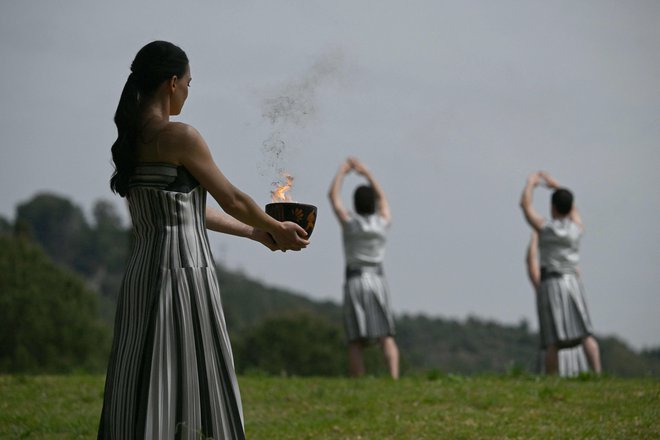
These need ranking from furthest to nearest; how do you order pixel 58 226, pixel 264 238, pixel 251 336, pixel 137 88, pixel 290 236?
pixel 58 226, pixel 251 336, pixel 264 238, pixel 290 236, pixel 137 88

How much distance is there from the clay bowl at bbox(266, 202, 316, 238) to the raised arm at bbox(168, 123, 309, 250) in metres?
0.16

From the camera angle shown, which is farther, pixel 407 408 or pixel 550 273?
pixel 550 273

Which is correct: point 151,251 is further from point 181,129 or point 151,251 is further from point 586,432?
point 586,432

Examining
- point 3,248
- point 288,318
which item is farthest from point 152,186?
point 288,318

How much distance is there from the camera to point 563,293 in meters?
12.7

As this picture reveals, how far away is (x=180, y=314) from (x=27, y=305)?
144ft

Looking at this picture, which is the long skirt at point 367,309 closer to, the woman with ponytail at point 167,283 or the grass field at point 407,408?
the grass field at point 407,408

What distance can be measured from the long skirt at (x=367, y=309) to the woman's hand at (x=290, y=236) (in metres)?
7.47

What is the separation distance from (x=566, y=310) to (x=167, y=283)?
842cm

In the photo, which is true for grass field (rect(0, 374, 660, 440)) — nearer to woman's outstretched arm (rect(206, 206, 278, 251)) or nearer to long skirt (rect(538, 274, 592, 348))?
woman's outstretched arm (rect(206, 206, 278, 251))

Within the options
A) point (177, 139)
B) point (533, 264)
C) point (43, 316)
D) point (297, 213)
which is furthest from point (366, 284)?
point (43, 316)

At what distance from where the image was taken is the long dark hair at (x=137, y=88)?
16.6 feet

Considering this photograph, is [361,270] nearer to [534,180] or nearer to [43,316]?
[534,180]

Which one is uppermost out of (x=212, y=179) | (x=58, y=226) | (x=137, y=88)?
(x=58, y=226)
